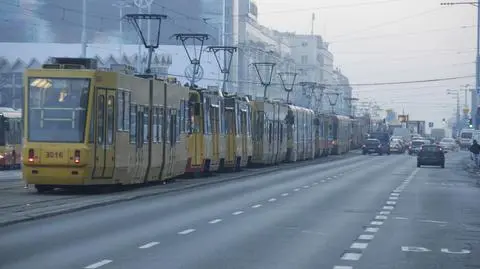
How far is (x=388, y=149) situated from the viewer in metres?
108

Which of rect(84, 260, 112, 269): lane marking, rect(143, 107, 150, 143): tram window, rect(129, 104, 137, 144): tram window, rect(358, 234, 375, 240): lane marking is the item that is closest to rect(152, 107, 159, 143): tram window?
rect(143, 107, 150, 143): tram window

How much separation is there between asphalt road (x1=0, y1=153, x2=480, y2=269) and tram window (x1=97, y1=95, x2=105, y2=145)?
2.18 meters

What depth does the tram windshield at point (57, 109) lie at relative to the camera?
94.5ft

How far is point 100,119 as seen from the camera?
29.4m

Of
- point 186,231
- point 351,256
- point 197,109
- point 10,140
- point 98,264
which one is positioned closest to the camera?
point 98,264

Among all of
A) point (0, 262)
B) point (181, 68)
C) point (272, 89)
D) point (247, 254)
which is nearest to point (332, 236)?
point (247, 254)

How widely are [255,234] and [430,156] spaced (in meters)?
51.6

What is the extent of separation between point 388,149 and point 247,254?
93180mm

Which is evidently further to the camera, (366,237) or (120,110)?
(120,110)

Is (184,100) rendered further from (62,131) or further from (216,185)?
(62,131)

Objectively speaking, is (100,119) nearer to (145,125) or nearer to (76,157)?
(76,157)

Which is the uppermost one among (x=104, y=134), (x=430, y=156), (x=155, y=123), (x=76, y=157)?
(x=155, y=123)

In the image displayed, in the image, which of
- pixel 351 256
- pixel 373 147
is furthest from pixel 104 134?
pixel 373 147

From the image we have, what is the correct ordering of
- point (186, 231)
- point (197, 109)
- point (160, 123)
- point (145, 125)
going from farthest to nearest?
1. point (197, 109)
2. point (160, 123)
3. point (145, 125)
4. point (186, 231)
